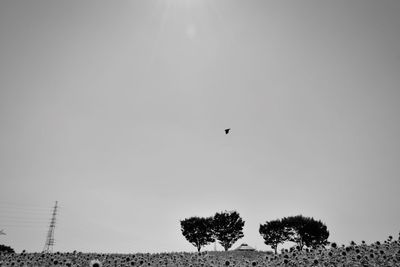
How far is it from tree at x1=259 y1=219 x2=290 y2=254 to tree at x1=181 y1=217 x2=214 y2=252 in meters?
20.3

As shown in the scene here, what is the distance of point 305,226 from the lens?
271ft

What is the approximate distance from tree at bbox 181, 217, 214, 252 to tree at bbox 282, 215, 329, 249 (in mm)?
24503

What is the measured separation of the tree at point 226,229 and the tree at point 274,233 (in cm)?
1219

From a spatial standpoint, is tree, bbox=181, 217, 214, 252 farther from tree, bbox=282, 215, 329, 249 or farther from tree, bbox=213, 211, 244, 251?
tree, bbox=282, 215, 329, 249

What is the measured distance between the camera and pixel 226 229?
8006 centimetres

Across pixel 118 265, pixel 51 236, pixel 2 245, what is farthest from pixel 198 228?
pixel 118 265

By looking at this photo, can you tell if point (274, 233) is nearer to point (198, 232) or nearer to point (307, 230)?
point (307, 230)

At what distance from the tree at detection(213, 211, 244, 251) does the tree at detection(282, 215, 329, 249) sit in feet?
52.7

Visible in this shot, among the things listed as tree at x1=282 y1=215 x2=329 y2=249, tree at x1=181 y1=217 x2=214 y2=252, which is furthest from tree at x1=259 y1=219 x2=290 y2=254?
tree at x1=181 y1=217 x2=214 y2=252

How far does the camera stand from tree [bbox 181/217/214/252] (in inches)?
3123

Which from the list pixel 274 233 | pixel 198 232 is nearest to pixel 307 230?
pixel 274 233

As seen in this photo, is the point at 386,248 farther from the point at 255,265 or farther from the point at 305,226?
the point at 305,226

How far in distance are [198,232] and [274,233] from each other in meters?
25.3

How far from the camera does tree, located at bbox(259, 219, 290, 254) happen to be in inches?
3386
